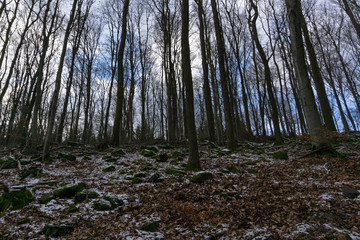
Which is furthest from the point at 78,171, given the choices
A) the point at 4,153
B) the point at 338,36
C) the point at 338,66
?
the point at 338,66

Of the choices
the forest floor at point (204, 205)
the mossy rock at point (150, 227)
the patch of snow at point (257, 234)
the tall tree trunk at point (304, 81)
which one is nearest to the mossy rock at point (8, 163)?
the forest floor at point (204, 205)

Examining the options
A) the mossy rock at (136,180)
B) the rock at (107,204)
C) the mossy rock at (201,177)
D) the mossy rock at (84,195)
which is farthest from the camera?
the mossy rock at (136,180)

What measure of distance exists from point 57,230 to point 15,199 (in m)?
1.93

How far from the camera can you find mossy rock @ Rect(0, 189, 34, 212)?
384 cm

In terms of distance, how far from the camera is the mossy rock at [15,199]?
3.84 meters

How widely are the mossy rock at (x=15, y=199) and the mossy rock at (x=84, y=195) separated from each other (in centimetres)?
106

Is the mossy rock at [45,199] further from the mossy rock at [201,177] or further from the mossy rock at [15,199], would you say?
the mossy rock at [201,177]

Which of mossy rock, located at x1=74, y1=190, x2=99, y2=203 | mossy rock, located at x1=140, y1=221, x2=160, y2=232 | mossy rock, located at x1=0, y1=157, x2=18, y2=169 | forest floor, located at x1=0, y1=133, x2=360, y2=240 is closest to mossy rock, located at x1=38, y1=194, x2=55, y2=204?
forest floor, located at x1=0, y1=133, x2=360, y2=240

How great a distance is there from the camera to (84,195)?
14.2 ft

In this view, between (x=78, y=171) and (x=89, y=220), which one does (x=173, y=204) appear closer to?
(x=89, y=220)

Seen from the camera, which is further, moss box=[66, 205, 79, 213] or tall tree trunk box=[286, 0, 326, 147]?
tall tree trunk box=[286, 0, 326, 147]

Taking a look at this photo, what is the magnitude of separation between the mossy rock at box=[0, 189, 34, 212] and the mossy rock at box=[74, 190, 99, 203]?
3.47 ft

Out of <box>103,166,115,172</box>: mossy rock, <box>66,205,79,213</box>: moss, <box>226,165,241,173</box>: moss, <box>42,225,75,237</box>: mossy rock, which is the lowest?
<box>42,225,75,237</box>: mossy rock

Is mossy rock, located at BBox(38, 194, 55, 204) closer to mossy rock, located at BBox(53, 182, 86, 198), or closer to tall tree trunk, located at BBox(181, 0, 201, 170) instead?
mossy rock, located at BBox(53, 182, 86, 198)
